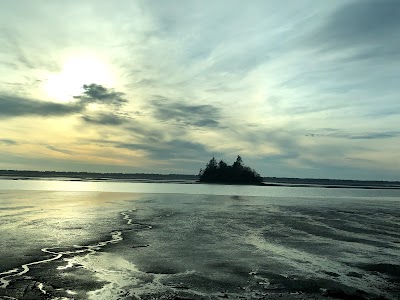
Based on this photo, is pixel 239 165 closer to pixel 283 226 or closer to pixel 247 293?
pixel 283 226

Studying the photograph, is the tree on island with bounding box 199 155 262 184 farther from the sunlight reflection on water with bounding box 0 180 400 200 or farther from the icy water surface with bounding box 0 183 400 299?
the icy water surface with bounding box 0 183 400 299

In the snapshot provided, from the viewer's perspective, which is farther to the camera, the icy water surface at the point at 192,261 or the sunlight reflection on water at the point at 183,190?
the sunlight reflection on water at the point at 183,190

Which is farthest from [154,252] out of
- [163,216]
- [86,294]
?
[163,216]

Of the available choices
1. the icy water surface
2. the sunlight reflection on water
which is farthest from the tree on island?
the icy water surface

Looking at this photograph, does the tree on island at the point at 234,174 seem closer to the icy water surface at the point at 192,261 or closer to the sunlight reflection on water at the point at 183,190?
the sunlight reflection on water at the point at 183,190

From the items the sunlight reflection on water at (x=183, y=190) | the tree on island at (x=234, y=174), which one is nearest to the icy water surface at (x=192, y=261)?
the sunlight reflection on water at (x=183, y=190)

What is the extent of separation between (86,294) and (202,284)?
3.58 m

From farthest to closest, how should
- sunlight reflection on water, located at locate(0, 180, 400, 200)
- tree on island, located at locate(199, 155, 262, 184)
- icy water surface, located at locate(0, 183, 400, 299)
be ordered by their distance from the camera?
tree on island, located at locate(199, 155, 262, 184) → sunlight reflection on water, located at locate(0, 180, 400, 200) → icy water surface, located at locate(0, 183, 400, 299)

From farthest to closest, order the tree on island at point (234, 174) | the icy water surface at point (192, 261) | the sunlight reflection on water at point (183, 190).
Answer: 1. the tree on island at point (234, 174)
2. the sunlight reflection on water at point (183, 190)
3. the icy water surface at point (192, 261)

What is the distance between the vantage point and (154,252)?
677 inches

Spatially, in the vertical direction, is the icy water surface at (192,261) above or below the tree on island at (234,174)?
below

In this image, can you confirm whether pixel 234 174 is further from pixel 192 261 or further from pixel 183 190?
pixel 192 261

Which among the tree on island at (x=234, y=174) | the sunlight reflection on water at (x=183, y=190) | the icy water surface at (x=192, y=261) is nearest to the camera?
the icy water surface at (x=192, y=261)

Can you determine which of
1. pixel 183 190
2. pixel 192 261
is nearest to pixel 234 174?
pixel 183 190
